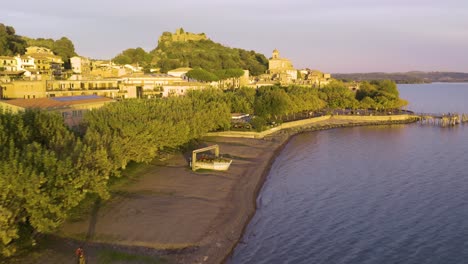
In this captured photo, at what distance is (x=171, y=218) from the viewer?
24391 mm

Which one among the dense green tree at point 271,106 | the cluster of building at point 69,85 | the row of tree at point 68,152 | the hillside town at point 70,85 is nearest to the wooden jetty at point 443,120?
the dense green tree at point 271,106

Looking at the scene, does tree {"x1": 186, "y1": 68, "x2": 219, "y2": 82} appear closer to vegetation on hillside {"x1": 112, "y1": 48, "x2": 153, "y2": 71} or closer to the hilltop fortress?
vegetation on hillside {"x1": 112, "y1": 48, "x2": 153, "y2": 71}

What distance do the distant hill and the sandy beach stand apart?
82009 millimetres

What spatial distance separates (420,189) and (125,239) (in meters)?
24.4

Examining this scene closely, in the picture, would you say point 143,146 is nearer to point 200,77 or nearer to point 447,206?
point 447,206

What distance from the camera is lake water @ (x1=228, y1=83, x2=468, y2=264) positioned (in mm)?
22469

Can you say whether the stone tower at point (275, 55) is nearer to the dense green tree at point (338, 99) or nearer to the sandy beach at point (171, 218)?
the dense green tree at point (338, 99)

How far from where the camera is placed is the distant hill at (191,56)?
12400 centimetres

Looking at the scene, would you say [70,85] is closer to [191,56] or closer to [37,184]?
[37,184]

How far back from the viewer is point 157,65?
12081cm

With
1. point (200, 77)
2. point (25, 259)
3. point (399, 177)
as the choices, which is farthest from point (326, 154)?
point (200, 77)

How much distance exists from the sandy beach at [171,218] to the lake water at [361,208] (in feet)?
3.95

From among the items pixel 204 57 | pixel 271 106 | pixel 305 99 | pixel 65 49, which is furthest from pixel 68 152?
pixel 204 57

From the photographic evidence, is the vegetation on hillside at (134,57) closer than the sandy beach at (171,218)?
No
